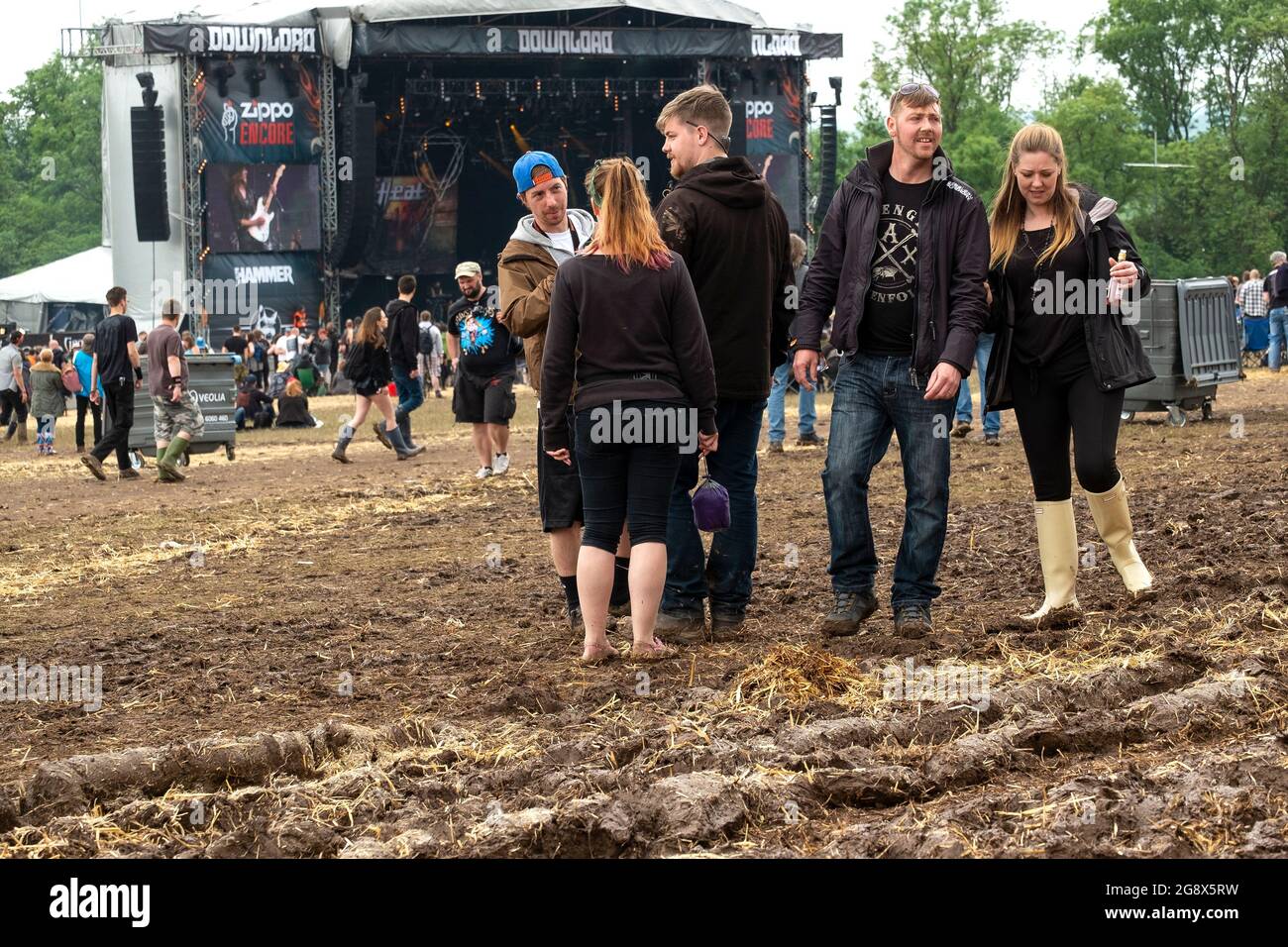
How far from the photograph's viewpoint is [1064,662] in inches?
248

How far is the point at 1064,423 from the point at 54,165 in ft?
290

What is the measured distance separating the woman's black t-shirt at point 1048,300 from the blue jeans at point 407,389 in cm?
1108

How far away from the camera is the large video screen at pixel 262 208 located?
3706cm

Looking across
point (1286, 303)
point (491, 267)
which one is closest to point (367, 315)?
point (1286, 303)

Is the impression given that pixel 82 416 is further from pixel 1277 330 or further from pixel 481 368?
pixel 1277 330

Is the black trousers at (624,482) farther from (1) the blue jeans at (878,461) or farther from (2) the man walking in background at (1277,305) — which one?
(2) the man walking in background at (1277,305)

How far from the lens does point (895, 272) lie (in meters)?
6.79

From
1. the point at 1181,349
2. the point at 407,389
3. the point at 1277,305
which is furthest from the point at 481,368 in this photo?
the point at 1277,305

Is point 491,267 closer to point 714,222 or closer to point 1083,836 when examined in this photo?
point 714,222

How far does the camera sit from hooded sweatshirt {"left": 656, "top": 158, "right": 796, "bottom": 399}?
6.96 metres

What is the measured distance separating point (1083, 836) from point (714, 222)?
342 cm

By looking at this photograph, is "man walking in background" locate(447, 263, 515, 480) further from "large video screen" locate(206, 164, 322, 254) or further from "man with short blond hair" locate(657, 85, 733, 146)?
"large video screen" locate(206, 164, 322, 254)

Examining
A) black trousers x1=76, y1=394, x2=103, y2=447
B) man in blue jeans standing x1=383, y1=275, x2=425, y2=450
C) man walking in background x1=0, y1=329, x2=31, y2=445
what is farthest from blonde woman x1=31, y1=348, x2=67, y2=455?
man in blue jeans standing x1=383, y1=275, x2=425, y2=450

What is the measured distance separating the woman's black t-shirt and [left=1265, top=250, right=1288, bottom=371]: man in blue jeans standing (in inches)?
837
